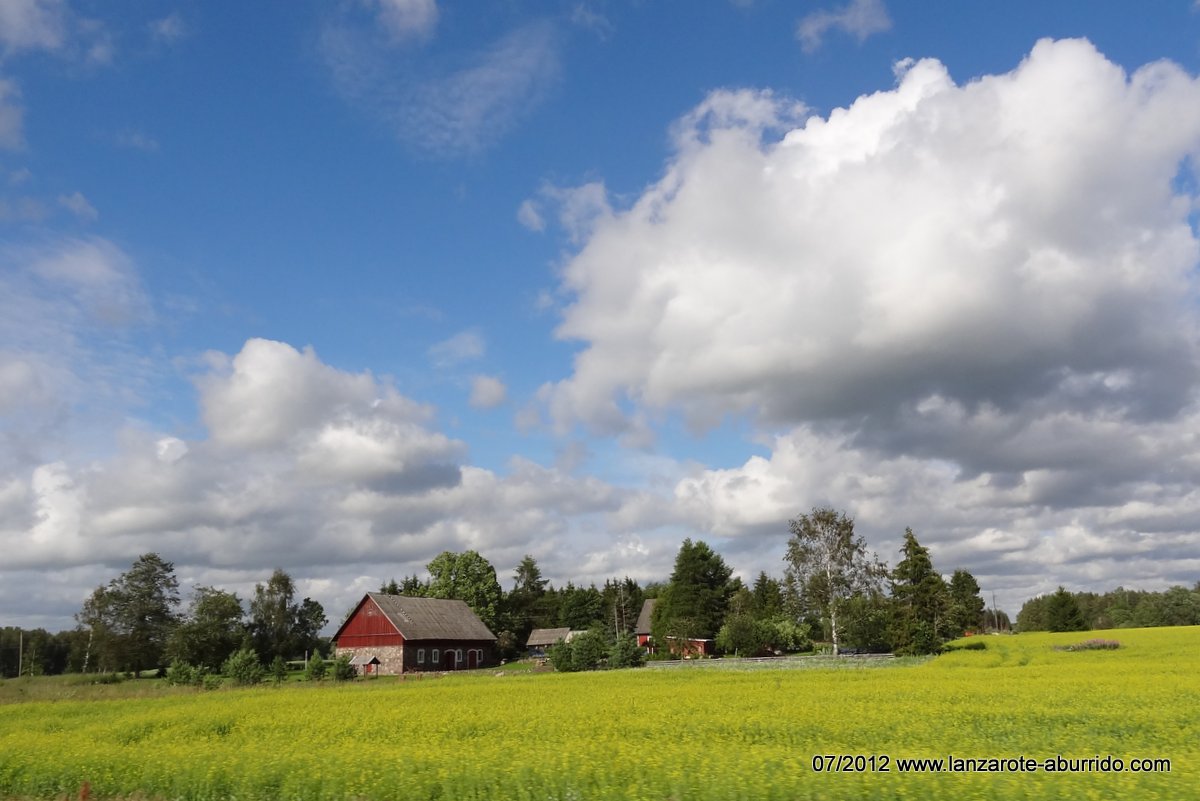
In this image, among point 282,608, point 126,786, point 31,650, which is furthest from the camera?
point 31,650

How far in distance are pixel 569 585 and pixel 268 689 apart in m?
90.4

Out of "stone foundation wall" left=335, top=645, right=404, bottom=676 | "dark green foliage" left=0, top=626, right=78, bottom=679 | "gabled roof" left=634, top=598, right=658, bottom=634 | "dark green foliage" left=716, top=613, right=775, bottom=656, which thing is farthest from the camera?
"dark green foliage" left=0, top=626, right=78, bottom=679

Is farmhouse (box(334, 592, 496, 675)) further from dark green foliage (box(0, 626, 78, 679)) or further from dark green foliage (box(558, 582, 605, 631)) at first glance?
dark green foliage (box(0, 626, 78, 679))

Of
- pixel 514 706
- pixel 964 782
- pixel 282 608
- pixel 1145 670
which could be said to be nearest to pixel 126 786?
pixel 514 706

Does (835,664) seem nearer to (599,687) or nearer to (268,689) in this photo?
(599,687)

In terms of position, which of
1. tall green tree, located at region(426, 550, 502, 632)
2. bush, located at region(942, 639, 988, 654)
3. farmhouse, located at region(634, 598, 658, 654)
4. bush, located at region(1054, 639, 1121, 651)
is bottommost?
bush, located at region(942, 639, 988, 654)

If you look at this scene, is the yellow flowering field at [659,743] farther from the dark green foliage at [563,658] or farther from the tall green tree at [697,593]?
the tall green tree at [697,593]

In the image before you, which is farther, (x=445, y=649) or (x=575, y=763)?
(x=445, y=649)

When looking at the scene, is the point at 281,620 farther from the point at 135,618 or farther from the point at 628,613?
the point at 628,613

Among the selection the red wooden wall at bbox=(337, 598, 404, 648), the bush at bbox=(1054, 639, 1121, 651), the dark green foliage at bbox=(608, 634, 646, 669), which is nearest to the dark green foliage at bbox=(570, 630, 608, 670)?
the dark green foliage at bbox=(608, 634, 646, 669)

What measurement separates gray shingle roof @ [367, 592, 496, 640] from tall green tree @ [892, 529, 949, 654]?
4354 cm

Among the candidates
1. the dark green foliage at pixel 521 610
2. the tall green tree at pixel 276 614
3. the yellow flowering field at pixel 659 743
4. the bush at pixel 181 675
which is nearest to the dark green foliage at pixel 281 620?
the tall green tree at pixel 276 614

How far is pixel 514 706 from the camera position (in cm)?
3109

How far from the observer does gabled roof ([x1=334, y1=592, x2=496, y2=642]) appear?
77.3 m
